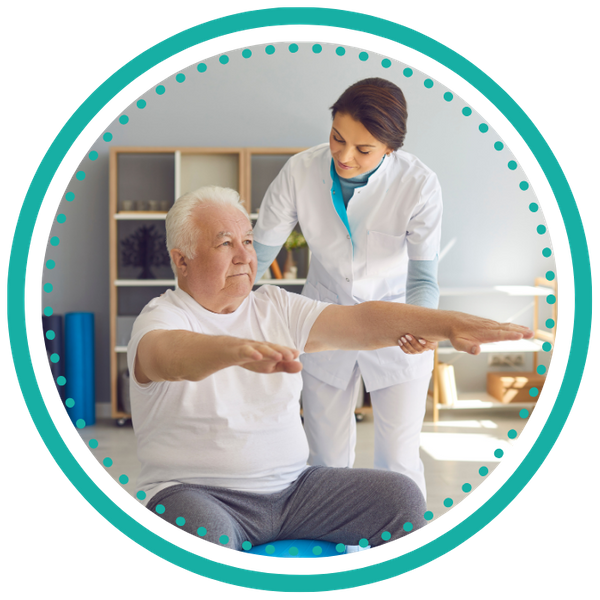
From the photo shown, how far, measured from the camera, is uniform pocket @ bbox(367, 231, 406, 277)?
45.8 inches

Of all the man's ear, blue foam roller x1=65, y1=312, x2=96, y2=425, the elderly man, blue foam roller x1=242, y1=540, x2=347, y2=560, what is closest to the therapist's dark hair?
the elderly man

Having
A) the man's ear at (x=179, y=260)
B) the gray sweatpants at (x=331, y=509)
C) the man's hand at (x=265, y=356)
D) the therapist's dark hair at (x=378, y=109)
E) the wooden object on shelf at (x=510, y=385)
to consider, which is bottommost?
the gray sweatpants at (x=331, y=509)

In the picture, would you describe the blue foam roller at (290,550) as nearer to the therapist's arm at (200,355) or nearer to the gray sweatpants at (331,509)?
the gray sweatpants at (331,509)

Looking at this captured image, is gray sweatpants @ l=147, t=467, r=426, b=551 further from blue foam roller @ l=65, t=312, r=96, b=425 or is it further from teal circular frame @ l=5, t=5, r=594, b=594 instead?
blue foam roller @ l=65, t=312, r=96, b=425

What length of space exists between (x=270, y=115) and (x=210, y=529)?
791 mm

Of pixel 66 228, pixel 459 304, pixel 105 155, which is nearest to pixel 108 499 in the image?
pixel 66 228

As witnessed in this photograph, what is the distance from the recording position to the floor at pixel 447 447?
1216 millimetres

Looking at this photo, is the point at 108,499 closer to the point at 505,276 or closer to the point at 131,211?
the point at 131,211

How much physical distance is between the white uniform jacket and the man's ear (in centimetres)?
14

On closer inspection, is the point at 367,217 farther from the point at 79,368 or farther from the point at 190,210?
the point at 79,368

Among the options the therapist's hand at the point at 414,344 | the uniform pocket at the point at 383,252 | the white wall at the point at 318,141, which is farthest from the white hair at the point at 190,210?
the therapist's hand at the point at 414,344

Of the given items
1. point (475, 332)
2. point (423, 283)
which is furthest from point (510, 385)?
point (423, 283)

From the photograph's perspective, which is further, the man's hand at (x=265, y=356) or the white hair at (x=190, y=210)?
the white hair at (x=190, y=210)

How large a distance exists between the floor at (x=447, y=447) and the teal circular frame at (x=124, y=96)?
0.17 feet
